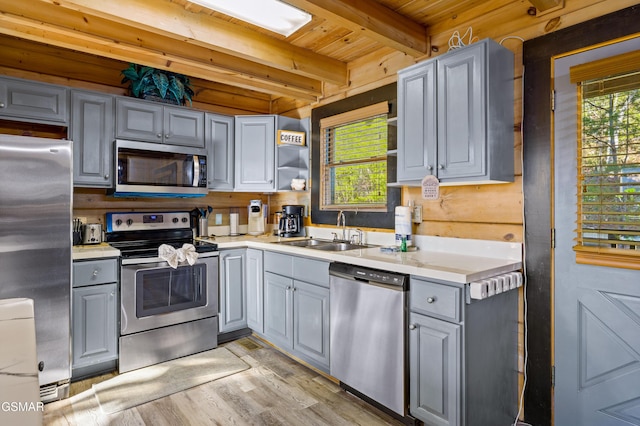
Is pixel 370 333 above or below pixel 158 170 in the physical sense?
below

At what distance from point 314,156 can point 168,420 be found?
8.17ft

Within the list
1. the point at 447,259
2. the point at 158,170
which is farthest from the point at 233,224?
the point at 447,259

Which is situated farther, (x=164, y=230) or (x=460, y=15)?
(x=164, y=230)

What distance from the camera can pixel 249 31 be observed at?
2.69 meters

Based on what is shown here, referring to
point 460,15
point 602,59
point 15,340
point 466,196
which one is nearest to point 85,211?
point 15,340

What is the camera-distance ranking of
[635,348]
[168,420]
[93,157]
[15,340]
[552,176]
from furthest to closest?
Result: [93,157] → [168,420] → [552,176] → [635,348] → [15,340]

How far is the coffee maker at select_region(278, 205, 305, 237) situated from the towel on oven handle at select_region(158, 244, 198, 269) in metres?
0.91

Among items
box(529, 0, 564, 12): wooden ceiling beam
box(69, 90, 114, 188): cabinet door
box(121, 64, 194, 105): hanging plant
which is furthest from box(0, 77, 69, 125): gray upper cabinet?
box(529, 0, 564, 12): wooden ceiling beam

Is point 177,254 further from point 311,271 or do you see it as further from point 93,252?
point 311,271

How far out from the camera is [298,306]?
2.84 metres

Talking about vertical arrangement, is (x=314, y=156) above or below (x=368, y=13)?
below

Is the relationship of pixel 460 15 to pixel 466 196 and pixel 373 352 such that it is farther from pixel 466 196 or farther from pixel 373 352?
pixel 373 352

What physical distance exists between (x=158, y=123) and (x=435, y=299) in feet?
8.90

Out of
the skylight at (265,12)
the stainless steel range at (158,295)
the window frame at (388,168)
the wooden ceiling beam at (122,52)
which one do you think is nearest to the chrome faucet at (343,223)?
the window frame at (388,168)
